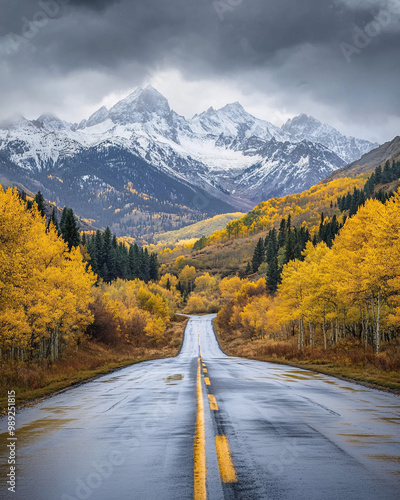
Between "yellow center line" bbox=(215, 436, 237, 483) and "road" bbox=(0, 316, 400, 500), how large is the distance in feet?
0.05

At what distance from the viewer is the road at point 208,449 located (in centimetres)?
472

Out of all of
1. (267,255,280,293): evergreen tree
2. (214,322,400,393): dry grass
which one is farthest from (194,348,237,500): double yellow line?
(267,255,280,293): evergreen tree

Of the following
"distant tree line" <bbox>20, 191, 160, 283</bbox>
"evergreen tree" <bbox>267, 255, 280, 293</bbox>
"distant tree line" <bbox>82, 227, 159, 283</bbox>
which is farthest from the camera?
"distant tree line" <bbox>82, 227, 159, 283</bbox>

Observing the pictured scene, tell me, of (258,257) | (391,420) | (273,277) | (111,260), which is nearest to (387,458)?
(391,420)

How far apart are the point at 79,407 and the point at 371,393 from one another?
897 centimetres

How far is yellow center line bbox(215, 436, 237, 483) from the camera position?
198 inches

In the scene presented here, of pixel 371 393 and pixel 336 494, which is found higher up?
pixel 336 494

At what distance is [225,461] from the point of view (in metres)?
5.66

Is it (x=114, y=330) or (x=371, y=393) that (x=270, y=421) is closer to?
(x=371, y=393)

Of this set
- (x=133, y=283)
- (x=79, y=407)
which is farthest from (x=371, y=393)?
(x=133, y=283)

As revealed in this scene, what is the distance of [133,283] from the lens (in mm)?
95562

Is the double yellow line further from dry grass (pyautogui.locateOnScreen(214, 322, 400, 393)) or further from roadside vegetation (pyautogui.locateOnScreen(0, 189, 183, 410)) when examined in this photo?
dry grass (pyautogui.locateOnScreen(214, 322, 400, 393))

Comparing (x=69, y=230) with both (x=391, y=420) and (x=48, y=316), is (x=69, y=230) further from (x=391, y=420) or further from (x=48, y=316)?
(x=391, y=420)

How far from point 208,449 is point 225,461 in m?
0.69
